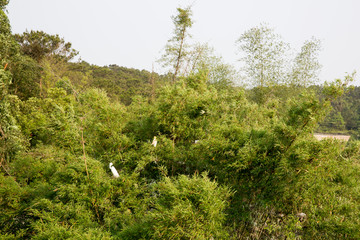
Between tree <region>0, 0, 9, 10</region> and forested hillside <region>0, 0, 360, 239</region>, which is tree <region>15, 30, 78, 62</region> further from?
forested hillside <region>0, 0, 360, 239</region>

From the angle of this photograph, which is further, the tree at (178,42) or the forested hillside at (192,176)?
the tree at (178,42)

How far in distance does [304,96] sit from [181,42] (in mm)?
7350

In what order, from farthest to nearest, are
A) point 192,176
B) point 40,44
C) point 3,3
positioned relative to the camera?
point 40,44 < point 3,3 < point 192,176

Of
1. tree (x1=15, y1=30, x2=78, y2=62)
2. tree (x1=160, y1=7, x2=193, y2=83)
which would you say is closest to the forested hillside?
tree (x1=160, y1=7, x2=193, y2=83)

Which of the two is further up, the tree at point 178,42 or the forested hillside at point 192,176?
the tree at point 178,42

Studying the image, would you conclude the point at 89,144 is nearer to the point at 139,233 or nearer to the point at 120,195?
the point at 120,195

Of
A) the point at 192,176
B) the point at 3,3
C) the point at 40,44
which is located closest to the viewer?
the point at 192,176

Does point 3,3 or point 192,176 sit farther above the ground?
point 3,3

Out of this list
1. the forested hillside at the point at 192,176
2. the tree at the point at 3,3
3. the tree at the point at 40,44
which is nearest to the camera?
the forested hillside at the point at 192,176

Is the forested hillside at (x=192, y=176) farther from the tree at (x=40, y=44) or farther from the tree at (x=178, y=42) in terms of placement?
the tree at (x=40, y=44)

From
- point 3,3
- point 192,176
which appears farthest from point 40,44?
point 192,176

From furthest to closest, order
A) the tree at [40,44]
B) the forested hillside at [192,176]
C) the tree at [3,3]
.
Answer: the tree at [40,44], the tree at [3,3], the forested hillside at [192,176]

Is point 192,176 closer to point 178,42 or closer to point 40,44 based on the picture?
point 178,42

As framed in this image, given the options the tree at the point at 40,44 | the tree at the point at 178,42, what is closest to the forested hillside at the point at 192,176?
the tree at the point at 178,42
